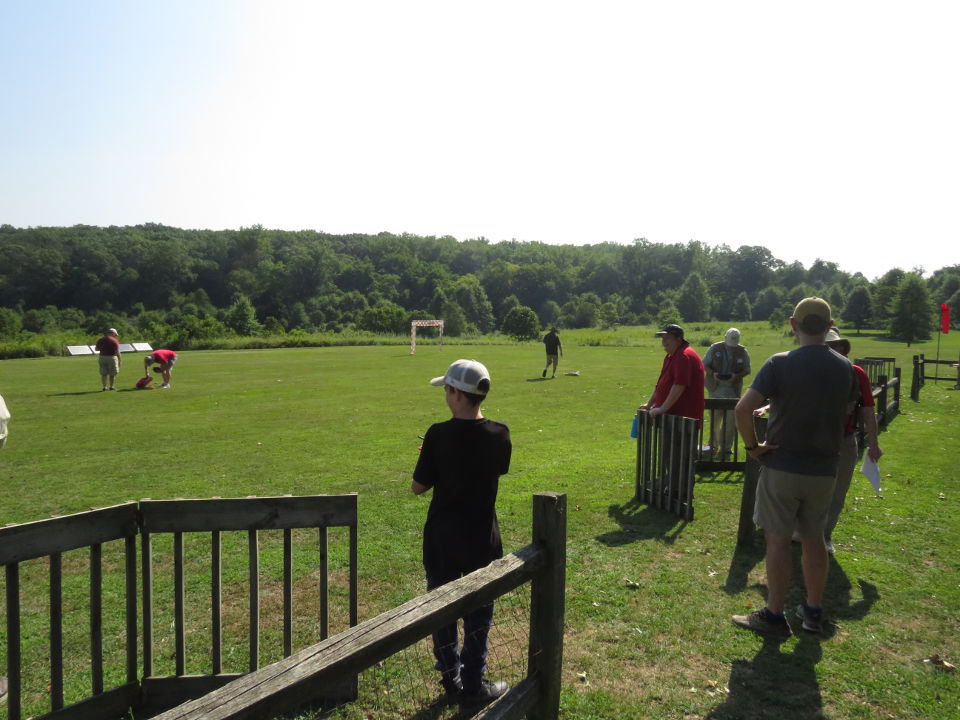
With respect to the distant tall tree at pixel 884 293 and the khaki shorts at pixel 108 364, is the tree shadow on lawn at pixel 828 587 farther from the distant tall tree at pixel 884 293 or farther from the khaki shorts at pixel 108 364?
the distant tall tree at pixel 884 293

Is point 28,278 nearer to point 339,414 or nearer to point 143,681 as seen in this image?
point 339,414

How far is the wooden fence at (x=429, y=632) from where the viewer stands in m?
1.94

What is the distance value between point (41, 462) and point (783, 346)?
58.0 meters

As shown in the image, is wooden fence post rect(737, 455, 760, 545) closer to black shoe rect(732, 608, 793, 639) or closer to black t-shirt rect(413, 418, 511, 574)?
black shoe rect(732, 608, 793, 639)

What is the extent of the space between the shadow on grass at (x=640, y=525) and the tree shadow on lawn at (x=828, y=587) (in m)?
0.80

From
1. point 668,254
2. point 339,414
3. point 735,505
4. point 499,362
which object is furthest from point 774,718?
point 668,254

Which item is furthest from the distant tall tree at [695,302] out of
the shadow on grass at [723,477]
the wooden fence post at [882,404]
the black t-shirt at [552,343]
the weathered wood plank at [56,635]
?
the weathered wood plank at [56,635]

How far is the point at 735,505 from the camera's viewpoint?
8188 mm

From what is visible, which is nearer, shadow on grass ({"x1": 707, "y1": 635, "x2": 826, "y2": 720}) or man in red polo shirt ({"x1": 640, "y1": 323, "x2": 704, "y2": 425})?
shadow on grass ({"x1": 707, "y1": 635, "x2": 826, "y2": 720})

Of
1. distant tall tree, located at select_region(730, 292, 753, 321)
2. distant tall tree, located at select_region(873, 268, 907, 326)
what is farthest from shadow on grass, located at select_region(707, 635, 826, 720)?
distant tall tree, located at select_region(730, 292, 753, 321)

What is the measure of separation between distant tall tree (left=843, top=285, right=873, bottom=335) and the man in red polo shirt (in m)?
98.6

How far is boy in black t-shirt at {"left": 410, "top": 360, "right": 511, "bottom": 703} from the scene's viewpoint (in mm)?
3738

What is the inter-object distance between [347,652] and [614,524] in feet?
18.7

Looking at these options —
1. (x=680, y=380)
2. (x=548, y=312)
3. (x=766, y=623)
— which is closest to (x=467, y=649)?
(x=766, y=623)
